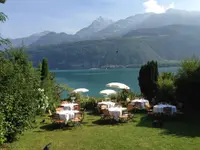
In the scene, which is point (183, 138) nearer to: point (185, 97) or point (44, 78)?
point (185, 97)

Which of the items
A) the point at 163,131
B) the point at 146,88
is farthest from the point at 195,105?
the point at 146,88

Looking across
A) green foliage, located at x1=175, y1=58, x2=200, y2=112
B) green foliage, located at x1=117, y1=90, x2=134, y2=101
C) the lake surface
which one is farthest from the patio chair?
the lake surface

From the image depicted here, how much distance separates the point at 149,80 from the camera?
69.8 feet

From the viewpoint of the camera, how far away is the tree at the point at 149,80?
21219mm

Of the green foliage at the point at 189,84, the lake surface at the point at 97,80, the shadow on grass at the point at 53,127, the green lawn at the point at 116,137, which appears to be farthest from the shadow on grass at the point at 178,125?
the lake surface at the point at 97,80

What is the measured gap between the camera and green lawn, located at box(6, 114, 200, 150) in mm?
9502

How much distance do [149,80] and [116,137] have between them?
11235 mm

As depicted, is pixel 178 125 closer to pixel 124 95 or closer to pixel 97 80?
pixel 124 95

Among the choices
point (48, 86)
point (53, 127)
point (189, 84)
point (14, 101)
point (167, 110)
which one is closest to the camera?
point (14, 101)

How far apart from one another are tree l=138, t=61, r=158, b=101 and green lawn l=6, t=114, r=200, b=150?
24.1 feet

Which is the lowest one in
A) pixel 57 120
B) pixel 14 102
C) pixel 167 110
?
pixel 57 120

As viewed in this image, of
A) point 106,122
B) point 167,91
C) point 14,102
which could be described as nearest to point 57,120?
point 106,122

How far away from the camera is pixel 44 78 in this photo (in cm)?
1969

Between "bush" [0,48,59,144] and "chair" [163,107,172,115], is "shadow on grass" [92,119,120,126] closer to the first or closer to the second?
"chair" [163,107,172,115]
